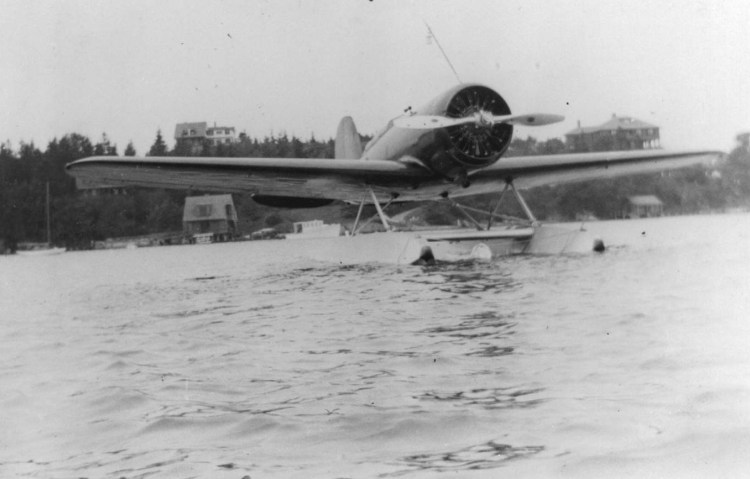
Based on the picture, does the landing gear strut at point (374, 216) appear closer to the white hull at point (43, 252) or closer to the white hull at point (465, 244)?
the white hull at point (465, 244)

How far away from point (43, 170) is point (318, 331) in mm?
61900

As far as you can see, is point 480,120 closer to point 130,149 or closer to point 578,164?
point 578,164

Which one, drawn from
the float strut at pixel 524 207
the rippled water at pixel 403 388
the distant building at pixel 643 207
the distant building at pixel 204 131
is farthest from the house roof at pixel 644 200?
the distant building at pixel 204 131

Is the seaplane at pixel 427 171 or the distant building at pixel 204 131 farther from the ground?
the distant building at pixel 204 131

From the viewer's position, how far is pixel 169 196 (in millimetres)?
66750

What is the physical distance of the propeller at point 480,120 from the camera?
1363 centimetres

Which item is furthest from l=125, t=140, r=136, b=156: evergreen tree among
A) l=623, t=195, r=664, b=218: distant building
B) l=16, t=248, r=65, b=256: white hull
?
l=623, t=195, r=664, b=218: distant building

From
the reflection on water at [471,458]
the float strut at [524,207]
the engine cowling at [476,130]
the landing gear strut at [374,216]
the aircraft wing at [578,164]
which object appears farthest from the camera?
the aircraft wing at [578,164]

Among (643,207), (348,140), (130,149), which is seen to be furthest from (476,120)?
(130,149)

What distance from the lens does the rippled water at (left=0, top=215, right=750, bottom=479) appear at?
10.1 ft

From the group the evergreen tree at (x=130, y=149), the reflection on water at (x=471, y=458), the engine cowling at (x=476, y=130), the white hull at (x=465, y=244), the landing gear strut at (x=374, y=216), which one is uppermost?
the evergreen tree at (x=130, y=149)

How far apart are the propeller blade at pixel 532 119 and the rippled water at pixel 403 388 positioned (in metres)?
5.92

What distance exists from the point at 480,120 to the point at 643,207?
124ft

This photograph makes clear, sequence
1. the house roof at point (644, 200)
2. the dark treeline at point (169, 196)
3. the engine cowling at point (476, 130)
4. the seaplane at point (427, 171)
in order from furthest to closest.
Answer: the house roof at point (644, 200)
the dark treeline at point (169, 196)
the engine cowling at point (476, 130)
the seaplane at point (427, 171)
